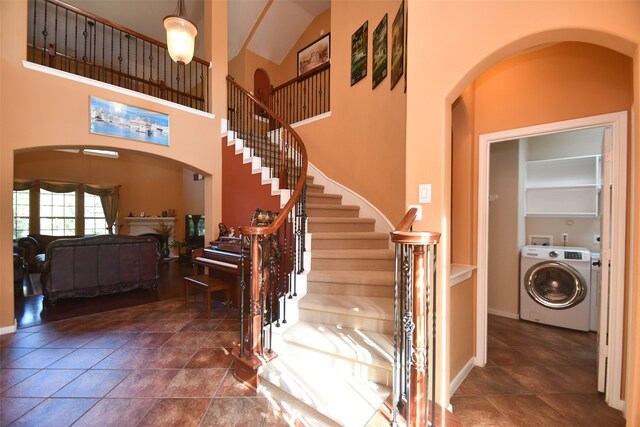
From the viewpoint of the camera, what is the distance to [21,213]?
6945 mm

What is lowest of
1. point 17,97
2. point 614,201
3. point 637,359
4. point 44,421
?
point 44,421

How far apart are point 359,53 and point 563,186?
3.43m

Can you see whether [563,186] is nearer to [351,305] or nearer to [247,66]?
[351,305]

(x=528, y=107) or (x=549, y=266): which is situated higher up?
(x=528, y=107)

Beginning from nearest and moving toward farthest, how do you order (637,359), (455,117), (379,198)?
1. (637,359)
2. (455,117)
3. (379,198)

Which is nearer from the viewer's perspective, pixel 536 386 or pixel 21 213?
pixel 536 386

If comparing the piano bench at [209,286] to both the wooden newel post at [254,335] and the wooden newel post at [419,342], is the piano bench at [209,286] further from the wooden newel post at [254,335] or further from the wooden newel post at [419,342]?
→ the wooden newel post at [419,342]

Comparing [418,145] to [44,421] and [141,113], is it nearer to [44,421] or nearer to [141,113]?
[44,421]

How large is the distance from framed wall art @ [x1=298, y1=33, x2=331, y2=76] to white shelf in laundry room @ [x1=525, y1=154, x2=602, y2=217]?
4.68 meters

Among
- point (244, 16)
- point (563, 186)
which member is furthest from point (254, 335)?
point (244, 16)

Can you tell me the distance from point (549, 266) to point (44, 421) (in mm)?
4947

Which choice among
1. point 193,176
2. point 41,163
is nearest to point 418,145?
point 193,176

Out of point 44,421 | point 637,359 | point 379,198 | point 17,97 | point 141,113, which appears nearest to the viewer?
point 637,359

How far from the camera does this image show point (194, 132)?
178 inches
